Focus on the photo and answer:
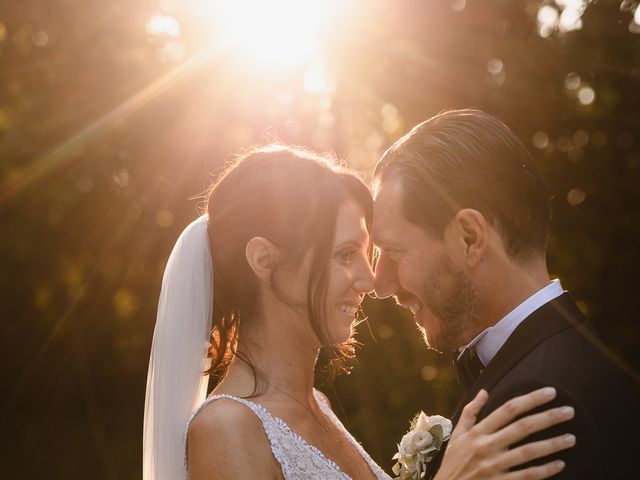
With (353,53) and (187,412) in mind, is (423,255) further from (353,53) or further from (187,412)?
(353,53)

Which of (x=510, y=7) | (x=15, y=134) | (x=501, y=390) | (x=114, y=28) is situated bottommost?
(x=501, y=390)

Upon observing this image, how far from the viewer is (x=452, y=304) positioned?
3.29m

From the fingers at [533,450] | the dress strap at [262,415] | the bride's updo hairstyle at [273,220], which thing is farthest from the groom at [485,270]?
the dress strap at [262,415]

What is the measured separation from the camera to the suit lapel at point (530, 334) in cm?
268

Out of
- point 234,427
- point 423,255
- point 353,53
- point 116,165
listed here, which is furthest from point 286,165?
point 116,165

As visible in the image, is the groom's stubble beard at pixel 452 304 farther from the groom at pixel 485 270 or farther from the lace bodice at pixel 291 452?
the lace bodice at pixel 291 452

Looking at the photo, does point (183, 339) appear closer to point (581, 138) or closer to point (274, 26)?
point (274, 26)

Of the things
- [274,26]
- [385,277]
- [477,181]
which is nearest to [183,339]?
[385,277]

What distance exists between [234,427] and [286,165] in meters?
1.18

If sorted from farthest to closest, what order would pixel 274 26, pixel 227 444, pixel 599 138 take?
pixel 599 138 → pixel 274 26 → pixel 227 444

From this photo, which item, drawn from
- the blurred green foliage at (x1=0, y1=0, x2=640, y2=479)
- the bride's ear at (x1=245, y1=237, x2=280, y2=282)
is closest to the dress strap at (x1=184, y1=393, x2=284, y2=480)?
the bride's ear at (x1=245, y1=237, x2=280, y2=282)

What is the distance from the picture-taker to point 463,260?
3211 millimetres

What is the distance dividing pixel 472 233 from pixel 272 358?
3.44ft

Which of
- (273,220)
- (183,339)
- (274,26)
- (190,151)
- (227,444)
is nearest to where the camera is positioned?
(227,444)
